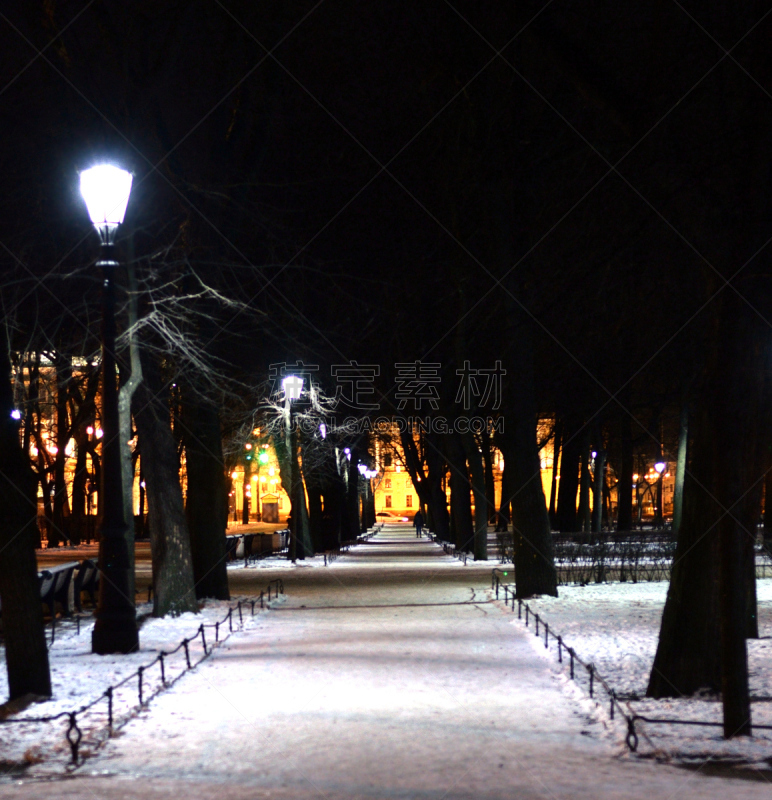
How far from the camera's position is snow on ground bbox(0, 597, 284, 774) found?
8.19 metres

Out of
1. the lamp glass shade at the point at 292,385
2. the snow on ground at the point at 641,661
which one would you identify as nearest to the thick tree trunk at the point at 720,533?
the snow on ground at the point at 641,661

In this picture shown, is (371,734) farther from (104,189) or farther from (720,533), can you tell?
(104,189)

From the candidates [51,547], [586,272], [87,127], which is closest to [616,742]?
[87,127]

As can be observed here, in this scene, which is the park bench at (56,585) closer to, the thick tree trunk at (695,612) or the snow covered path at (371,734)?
the snow covered path at (371,734)

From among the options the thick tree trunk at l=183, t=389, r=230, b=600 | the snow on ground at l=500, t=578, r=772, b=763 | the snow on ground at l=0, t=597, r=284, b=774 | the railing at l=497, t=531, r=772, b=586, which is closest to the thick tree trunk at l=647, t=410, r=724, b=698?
the snow on ground at l=500, t=578, r=772, b=763

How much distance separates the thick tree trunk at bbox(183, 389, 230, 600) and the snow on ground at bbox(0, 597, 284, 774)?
172cm

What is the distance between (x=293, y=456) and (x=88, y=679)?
25023 millimetres

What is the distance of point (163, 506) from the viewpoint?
19.0m

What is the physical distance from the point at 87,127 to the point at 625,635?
1126 cm

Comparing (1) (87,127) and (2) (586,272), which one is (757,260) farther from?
(2) (586,272)

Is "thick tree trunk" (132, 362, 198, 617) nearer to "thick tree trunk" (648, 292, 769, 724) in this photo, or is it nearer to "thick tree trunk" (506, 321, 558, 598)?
"thick tree trunk" (506, 321, 558, 598)

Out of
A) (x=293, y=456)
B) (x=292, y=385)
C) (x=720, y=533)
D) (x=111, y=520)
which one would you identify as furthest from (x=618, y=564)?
(x=720, y=533)

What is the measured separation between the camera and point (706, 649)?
10.2 m

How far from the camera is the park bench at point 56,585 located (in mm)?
16438
